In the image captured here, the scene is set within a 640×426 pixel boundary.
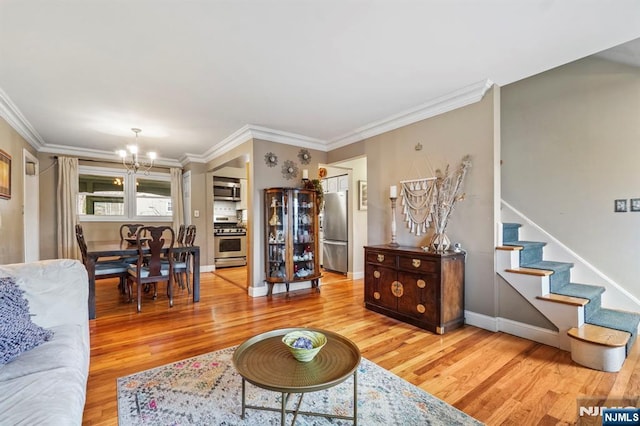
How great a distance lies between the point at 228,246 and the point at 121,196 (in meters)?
2.36

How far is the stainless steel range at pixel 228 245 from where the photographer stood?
6.36 meters

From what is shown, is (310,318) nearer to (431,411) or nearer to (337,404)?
(337,404)

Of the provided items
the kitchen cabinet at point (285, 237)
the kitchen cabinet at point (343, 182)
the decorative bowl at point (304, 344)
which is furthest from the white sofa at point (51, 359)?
the kitchen cabinet at point (343, 182)

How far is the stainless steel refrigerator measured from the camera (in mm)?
5562

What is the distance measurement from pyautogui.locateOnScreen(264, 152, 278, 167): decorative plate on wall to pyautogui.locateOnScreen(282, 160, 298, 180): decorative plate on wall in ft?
0.56

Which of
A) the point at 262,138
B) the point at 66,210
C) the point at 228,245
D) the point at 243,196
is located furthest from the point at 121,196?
the point at 262,138

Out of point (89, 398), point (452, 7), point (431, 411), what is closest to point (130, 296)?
point (89, 398)

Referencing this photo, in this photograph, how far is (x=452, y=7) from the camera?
180 cm

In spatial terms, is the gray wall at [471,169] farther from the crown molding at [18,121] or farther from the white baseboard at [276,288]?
the crown molding at [18,121]

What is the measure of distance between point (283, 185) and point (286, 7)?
2.87 meters

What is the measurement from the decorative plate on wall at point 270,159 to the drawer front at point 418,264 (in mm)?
2348

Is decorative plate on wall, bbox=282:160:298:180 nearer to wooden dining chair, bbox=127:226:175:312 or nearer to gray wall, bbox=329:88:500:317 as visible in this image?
gray wall, bbox=329:88:500:317

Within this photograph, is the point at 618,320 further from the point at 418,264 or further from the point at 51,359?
the point at 51,359

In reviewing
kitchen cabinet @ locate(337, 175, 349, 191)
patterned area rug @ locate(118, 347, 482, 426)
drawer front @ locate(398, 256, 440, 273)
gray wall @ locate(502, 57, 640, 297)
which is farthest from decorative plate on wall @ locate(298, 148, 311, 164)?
patterned area rug @ locate(118, 347, 482, 426)
